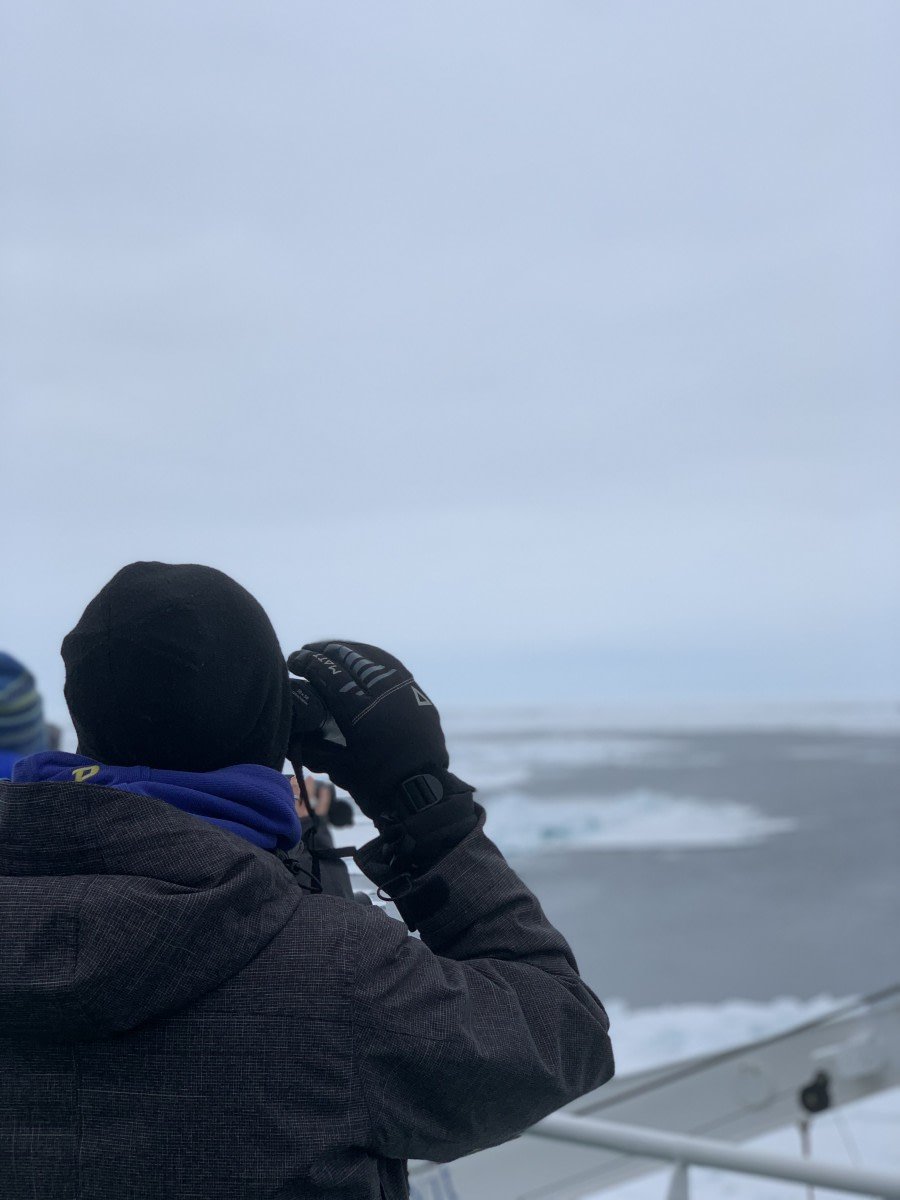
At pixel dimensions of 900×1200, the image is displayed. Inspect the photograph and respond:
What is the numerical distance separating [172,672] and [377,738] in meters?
0.15

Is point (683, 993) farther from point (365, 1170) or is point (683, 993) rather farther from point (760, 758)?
point (760, 758)

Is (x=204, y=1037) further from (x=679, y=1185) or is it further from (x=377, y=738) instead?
(x=679, y=1185)

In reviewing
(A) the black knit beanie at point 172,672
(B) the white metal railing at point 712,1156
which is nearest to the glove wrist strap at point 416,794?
(A) the black knit beanie at point 172,672

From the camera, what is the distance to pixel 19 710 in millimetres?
1437

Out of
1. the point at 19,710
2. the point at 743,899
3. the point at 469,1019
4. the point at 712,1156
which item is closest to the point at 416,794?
the point at 469,1019

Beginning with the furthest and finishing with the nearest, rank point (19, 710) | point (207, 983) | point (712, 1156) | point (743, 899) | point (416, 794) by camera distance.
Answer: point (743, 899)
point (19, 710)
point (712, 1156)
point (416, 794)
point (207, 983)

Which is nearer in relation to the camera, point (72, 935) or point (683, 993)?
point (72, 935)

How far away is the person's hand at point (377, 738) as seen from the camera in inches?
29.2

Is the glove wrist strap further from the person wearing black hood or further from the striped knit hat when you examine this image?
the striped knit hat

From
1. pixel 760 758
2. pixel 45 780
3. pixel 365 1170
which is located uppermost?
pixel 45 780

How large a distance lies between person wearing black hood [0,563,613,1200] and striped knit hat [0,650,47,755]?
2.65 feet

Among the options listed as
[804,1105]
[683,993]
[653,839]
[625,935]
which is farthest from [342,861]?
[653,839]

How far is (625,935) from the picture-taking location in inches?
667

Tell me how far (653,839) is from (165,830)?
24.2 metres
